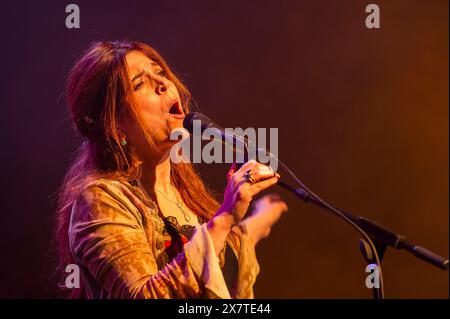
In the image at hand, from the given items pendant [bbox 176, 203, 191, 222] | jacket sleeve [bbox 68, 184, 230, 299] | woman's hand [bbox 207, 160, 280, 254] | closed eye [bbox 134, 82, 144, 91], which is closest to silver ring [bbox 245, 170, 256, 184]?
woman's hand [bbox 207, 160, 280, 254]

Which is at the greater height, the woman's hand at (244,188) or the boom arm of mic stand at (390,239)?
the woman's hand at (244,188)

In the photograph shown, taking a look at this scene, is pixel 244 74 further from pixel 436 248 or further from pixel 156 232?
pixel 436 248

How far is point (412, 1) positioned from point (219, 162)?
1.07 metres

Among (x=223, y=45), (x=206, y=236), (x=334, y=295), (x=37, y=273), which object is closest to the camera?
(x=206, y=236)

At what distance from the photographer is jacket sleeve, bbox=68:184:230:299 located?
126 centimetres

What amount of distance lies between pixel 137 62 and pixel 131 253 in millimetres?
551

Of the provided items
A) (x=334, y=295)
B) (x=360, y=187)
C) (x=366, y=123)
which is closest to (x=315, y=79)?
(x=366, y=123)

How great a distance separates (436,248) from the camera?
235 centimetres

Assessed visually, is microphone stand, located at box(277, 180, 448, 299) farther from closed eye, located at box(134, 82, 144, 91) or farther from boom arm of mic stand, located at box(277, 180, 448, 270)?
closed eye, located at box(134, 82, 144, 91)

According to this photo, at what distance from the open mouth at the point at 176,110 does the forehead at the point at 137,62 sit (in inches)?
5.2

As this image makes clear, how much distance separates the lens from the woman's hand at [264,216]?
1712 millimetres

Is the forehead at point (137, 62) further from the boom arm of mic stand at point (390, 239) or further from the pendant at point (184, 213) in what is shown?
the boom arm of mic stand at point (390, 239)

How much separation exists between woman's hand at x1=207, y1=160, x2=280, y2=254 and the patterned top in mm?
28
